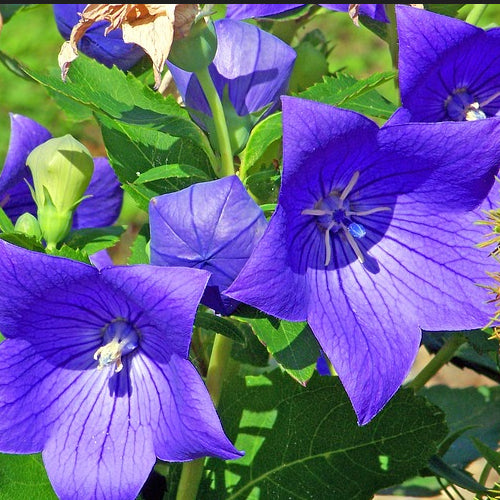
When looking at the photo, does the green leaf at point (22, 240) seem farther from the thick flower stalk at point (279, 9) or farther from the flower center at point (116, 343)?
the thick flower stalk at point (279, 9)

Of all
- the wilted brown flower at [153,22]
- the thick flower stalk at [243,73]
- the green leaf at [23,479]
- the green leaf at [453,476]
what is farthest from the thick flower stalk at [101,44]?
the green leaf at [453,476]

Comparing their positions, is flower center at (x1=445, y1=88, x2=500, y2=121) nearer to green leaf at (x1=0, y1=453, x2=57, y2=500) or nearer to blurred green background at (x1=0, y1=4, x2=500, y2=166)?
green leaf at (x1=0, y1=453, x2=57, y2=500)

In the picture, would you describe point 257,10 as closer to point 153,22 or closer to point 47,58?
point 153,22

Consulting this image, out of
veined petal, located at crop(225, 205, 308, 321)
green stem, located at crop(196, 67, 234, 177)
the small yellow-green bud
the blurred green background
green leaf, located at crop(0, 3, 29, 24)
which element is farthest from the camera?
the blurred green background

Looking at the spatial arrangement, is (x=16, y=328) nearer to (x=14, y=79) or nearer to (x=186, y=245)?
(x=186, y=245)

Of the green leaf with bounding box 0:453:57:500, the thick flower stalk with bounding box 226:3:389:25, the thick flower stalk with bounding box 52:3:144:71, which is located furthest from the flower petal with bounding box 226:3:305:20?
the green leaf with bounding box 0:453:57:500

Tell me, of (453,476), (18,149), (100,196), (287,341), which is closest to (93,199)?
(100,196)
